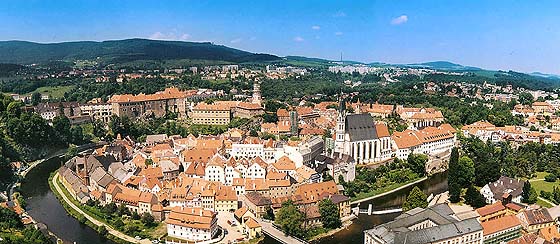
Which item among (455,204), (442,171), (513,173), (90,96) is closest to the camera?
(455,204)

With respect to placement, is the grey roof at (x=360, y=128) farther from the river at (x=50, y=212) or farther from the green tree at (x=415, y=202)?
the river at (x=50, y=212)

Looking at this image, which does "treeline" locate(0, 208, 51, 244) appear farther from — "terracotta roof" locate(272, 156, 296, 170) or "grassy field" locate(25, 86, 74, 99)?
"grassy field" locate(25, 86, 74, 99)

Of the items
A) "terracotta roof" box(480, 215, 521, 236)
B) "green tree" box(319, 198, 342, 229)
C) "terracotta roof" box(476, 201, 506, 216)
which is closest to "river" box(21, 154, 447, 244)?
"green tree" box(319, 198, 342, 229)

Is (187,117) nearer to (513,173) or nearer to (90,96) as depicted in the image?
(90,96)

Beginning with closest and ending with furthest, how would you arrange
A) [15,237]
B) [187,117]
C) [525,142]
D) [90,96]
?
[15,237], [525,142], [187,117], [90,96]

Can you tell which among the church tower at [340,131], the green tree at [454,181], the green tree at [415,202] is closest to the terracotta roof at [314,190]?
the green tree at [415,202]

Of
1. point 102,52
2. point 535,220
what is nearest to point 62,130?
point 535,220

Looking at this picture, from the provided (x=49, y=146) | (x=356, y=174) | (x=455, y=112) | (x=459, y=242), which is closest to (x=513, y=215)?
(x=459, y=242)
